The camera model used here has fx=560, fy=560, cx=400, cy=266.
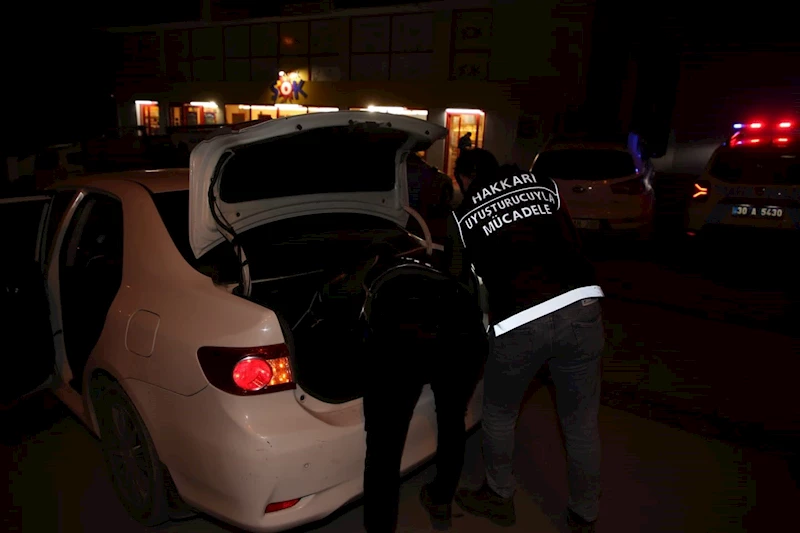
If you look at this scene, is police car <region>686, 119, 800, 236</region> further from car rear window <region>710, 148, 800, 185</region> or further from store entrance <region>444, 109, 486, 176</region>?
store entrance <region>444, 109, 486, 176</region>

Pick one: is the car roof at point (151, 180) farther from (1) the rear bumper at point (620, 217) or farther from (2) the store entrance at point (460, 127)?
(2) the store entrance at point (460, 127)

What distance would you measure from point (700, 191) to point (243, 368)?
6.91 meters

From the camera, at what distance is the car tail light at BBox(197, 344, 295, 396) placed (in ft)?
7.21

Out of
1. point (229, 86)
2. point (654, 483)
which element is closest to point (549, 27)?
point (229, 86)

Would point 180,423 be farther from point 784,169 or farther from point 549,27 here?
point 549,27

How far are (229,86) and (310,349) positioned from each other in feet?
80.9

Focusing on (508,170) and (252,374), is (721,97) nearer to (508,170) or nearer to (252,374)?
(508,170)

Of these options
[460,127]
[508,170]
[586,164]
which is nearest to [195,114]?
[460,127]

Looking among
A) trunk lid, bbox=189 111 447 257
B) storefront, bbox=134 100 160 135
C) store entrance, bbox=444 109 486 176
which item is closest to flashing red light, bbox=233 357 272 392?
trunk lid, bbox=189 111 447 257

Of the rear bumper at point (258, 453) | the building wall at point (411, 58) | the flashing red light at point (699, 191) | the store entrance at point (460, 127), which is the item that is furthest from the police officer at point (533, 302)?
the store entrance at point (460, 127)

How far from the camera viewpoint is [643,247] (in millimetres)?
9453

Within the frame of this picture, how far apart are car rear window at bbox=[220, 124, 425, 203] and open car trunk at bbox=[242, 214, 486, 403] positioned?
0.64 ft

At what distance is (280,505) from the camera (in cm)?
222

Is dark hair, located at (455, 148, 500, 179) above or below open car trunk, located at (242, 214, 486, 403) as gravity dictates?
above
